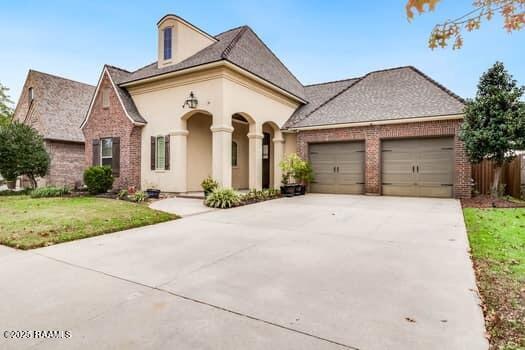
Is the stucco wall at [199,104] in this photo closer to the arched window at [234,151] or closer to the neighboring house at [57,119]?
the arched window at [234,151]

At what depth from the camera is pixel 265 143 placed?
1614 cm

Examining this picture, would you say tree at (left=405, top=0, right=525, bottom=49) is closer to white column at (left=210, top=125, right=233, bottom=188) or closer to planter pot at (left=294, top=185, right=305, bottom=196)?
white column at (left=210, top=125, right=233, bottom=188)

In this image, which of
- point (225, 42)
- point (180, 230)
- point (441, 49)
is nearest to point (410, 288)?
point (441, 49)

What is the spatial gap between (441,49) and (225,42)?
1141 cm

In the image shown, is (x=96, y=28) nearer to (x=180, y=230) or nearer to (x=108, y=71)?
(x=108, y=71)

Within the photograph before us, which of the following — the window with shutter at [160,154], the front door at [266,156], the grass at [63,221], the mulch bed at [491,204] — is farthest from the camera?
the front door at [266,156]

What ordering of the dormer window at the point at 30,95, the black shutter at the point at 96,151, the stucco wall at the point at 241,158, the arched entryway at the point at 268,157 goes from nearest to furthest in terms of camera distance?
the black shutter at the point at 96,151
the stucco wall at the point at 241,158
the arched entryway at the point at 268,157
the dormer window at the point at 30,95

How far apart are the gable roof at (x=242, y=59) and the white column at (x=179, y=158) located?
253cm

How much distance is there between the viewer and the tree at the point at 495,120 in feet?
31.0

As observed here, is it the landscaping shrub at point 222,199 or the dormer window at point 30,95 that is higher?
the dormer window at point 30,95

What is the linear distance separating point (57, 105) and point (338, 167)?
677 inches

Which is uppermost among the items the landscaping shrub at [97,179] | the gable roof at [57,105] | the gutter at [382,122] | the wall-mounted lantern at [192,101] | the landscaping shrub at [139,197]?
the gable roof at [57,105]

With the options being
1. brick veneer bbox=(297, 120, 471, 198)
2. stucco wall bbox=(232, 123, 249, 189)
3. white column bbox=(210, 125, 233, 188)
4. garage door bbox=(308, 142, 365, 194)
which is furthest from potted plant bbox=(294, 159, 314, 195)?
stucco wall bbox=(232, 123, 249, 189)

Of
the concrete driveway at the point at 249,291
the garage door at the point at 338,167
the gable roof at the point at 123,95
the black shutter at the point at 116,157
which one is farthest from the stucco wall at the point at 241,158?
the concrete driveway at the point at 249,291
